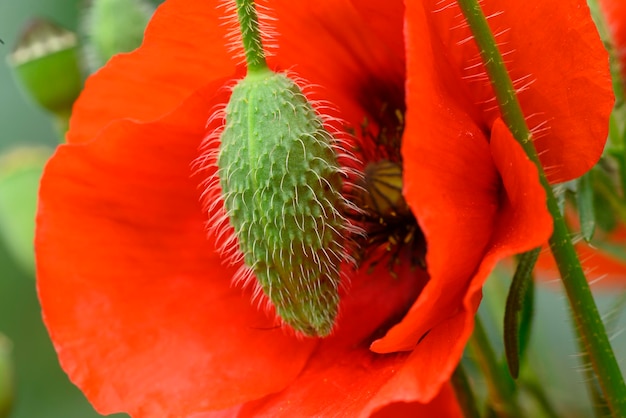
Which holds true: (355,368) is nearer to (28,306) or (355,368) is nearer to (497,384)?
(497,384)

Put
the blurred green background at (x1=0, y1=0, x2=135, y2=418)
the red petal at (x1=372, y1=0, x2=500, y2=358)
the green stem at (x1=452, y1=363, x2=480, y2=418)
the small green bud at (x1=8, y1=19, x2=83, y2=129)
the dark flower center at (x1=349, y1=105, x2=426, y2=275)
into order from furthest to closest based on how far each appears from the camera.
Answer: the blurred green background at (x1=0, y1=0, x2=135, y2=418) < the small green bud at (x1=8, y1=19, x2=83, y2=129) < the dark flower center at (x1=349, y1=105, x2=426, y2=275) < the green stem at (x1=452, y1=363, x2=480, y2=418) < the red petal at (x1=372, y1=0, x2=500, y2=358)

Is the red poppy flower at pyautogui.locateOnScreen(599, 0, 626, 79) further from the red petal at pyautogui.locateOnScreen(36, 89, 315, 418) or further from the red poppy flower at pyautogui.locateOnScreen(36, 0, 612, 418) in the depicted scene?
the red petal at pyautogui.locateOnScreen(36, 89, 315, 418)

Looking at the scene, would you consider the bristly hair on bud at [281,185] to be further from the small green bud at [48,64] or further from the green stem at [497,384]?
the small green bud at [48,64]

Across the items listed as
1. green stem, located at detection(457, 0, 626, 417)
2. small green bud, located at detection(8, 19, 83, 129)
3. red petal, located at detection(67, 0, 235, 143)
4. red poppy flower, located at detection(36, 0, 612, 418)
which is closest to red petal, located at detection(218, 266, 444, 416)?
red poppy flower, located at detection(36, 0, 612, 418)

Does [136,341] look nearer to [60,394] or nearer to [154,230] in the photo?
[154,230]

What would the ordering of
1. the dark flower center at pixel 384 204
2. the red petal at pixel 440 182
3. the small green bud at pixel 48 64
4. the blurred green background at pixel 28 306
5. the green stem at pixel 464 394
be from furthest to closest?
the blurred green background at pixel 28 306, the small green bud at pixel 48 64, the dark flower center at pixel 384 204, the green stem at pixel 464 394, the red petal at pixel 440 182

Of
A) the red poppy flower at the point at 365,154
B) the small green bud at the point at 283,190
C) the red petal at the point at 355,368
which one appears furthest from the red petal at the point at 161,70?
the red petal at the point at 355,368

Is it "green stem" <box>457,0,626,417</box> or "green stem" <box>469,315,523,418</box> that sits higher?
"green stem" <box>457,0,626,417</box>

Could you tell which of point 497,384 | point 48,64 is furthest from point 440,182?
point 48,64
